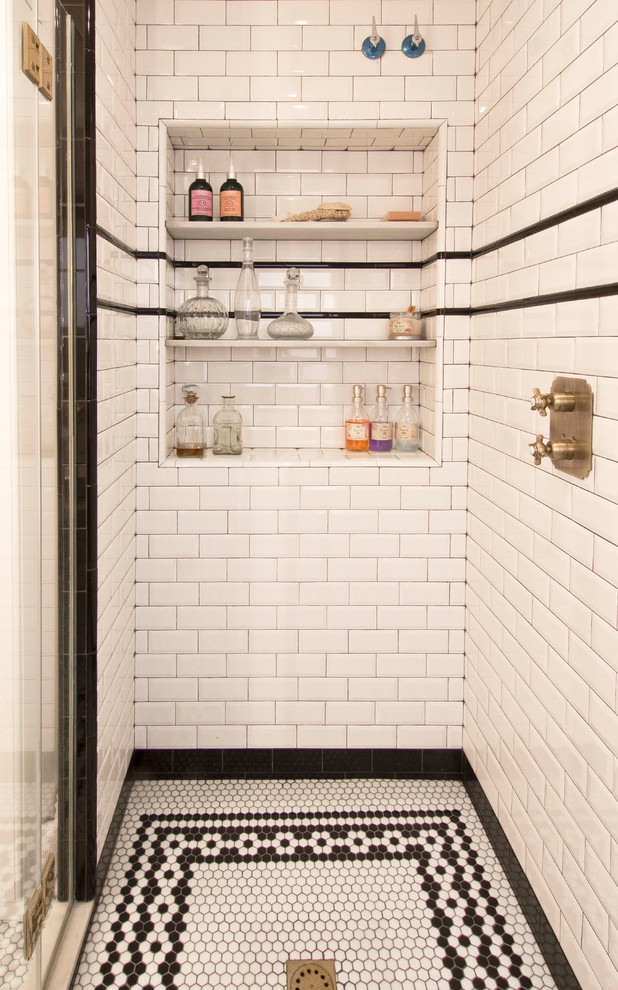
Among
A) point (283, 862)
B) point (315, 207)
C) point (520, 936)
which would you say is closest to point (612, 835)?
point (520, 936)

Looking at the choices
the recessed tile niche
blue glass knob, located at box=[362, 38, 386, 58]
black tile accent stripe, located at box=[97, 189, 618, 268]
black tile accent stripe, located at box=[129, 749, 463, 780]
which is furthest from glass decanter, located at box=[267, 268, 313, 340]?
black tile accent stripe, located at box=[129, 749, 463, 780]

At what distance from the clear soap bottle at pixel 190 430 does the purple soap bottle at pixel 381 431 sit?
59 centimetres

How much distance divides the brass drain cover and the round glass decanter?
1807 mm

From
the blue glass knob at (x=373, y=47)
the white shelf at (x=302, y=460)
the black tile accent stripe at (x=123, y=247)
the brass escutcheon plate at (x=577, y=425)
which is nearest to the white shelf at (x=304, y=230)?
the black tile accent stripe at (x=123, y=247)

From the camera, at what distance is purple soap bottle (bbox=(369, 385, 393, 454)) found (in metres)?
2.73

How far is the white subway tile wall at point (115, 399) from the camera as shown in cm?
198

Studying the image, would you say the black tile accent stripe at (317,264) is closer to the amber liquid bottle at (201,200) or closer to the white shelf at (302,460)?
the amber liquid bottle at (201,200)

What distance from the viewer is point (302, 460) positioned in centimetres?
257

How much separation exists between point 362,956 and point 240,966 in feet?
0.94

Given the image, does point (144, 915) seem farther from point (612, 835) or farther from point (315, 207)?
point (315, 207)

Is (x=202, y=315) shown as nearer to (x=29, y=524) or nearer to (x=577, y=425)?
(x=29, y=524)

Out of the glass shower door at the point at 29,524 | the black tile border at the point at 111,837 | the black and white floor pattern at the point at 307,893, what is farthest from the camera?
the black tile border at the point at 111,837

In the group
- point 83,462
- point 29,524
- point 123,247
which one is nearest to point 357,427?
point 123,247

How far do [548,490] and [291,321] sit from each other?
1.16 meters
